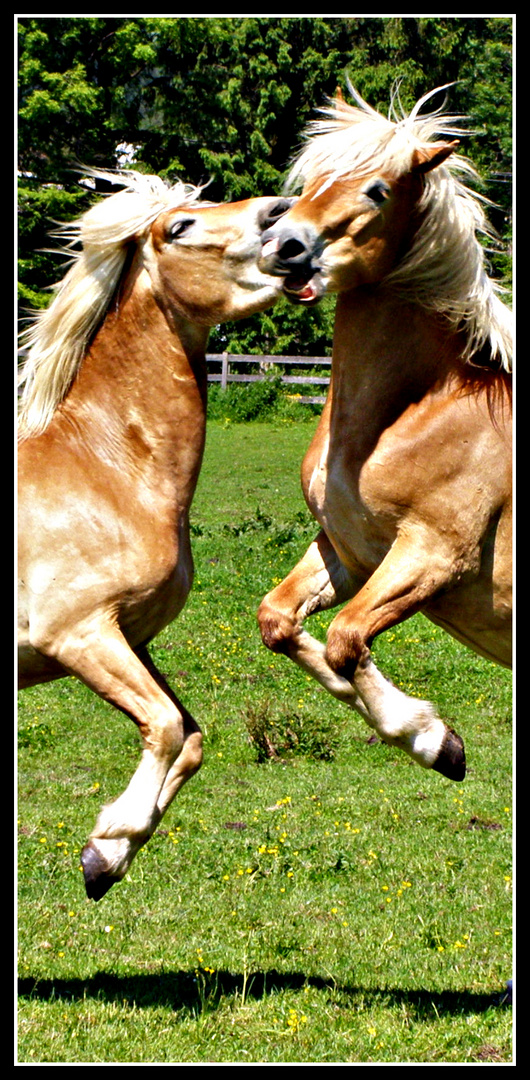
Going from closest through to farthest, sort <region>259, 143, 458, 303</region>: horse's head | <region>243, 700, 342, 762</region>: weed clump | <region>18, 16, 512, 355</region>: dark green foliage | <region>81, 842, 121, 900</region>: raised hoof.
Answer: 1. <region>81, 842, 121, 900</region>: raised hoof
2. <region>259, 143, 458, 303</region>: horse's head
3. <region>18, 16, 512, 355</region>: dark green foliage
4. <region>243, 700, 342, 762</region>: weed clump

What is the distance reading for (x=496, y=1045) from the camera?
4.35m

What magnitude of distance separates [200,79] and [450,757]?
16.5 ft

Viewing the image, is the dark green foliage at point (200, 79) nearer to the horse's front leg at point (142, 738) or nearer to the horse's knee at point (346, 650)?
the horse's front leg at point (142, 738)

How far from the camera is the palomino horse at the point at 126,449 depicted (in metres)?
3.97

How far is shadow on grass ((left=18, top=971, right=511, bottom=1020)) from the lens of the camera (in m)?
4.66

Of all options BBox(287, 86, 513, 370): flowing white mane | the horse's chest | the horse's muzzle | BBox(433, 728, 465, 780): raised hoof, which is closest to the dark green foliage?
BBox(287, 86, 513, 370): flowing white mane

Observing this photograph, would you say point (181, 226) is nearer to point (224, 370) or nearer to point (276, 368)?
point (224, 370)

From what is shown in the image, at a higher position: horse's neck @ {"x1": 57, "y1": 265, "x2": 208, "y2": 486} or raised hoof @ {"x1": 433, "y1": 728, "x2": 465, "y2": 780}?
horse's neck @ {"x1": 57, "y1": 265, "x2": 208, "y2": 486}

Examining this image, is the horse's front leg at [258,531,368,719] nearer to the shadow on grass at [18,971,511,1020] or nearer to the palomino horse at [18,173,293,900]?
the palomino horse at [18,173,293,900]

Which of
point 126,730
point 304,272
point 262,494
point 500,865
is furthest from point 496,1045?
point 262,494

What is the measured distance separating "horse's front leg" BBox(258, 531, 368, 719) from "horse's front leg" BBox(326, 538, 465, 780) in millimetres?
296

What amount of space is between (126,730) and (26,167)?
18.1 feet

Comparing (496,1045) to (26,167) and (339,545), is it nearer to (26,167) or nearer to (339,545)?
(339,545)

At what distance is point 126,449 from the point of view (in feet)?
14.1
